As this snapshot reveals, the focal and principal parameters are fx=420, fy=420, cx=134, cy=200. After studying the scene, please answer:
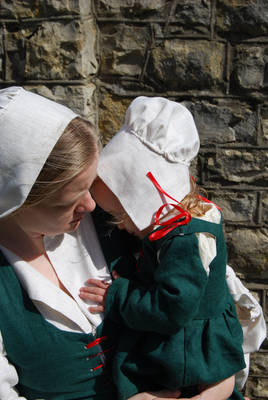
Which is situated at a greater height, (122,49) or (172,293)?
(122,49)

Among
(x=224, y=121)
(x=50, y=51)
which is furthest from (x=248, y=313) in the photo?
(x=50, y=51)

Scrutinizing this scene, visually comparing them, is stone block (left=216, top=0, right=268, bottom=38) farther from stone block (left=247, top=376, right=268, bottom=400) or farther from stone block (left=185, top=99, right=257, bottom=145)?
stone block (left=247, top=376, right=268, bottom=400)

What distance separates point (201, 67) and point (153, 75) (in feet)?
0.90

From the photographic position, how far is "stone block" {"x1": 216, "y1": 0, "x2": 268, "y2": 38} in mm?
2279

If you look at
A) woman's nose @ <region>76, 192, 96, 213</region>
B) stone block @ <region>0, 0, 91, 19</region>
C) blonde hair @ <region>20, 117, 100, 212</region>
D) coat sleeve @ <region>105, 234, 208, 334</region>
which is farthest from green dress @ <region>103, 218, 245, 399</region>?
stone block @ <region>0, 0, 91, 19</region>

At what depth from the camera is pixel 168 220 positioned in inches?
63.5

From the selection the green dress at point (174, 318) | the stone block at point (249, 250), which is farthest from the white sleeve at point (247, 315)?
the stone block at point (249, 250)

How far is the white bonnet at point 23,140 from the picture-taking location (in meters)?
1.27

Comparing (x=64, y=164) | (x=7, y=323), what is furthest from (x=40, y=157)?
(x=7, y=323)

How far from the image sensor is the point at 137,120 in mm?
1680

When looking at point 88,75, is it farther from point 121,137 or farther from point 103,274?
point 103,274

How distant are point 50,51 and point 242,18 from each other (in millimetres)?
1061

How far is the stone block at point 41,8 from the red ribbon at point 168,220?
1.10 meters

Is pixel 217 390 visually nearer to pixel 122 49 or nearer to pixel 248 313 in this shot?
pixel 248 313
